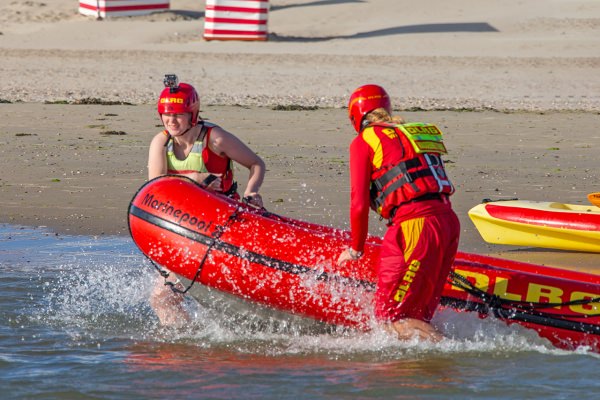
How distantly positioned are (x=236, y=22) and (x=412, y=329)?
639 inches

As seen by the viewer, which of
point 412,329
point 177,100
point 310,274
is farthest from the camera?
point 177,100

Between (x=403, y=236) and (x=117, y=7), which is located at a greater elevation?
(x=117, y=7)

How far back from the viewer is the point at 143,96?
1477 centimetres

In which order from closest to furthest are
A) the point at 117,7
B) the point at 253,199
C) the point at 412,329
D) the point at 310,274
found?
the point at 412,329, the point at 310,274, the point at 253,199, the point at 117,7

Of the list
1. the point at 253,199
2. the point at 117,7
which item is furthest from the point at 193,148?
the point at 117,7

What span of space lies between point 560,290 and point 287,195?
3926mm

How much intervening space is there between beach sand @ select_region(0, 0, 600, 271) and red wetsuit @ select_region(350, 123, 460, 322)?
286 centimetres

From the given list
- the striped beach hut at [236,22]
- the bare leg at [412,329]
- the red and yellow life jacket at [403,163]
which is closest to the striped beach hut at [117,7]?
the striped beach hut at [236,22]

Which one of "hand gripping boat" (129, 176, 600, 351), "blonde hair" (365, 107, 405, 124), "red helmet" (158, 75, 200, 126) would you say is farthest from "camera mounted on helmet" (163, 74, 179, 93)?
"blonde hair" (365, 107, 405, 124)

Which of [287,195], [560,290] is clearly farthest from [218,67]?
[560,290]

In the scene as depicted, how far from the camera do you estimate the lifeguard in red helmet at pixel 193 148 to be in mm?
6488

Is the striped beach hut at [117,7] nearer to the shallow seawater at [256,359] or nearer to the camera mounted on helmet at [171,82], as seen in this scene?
the shallow seawater at [256,359]

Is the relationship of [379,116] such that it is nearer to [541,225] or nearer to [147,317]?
[147,317]

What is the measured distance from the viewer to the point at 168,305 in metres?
6.86
